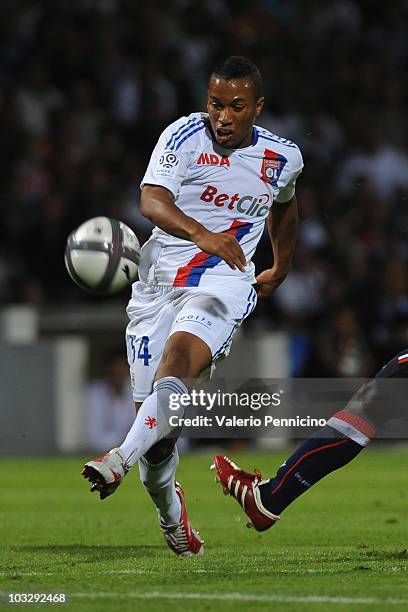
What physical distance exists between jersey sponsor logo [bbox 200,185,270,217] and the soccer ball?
0.62 metres

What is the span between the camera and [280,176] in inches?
269

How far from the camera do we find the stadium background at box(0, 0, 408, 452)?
1423 centimetres

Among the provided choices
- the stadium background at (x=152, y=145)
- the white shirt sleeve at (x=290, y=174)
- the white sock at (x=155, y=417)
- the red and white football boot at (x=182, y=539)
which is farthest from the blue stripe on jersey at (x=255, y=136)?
the stadium background at (x=152, y=145)

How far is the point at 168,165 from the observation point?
6375 mm

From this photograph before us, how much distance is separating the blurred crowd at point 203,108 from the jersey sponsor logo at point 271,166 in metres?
5.04

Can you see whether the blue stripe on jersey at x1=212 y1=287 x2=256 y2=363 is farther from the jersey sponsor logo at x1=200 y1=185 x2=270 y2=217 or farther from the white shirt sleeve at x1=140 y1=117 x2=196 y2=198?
the white shirt sleeve at x1=140 y1=117 x2=196 y2=198

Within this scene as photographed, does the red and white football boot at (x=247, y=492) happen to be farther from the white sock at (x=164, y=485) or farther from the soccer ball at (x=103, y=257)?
the soccer ball at (x=103, y=257)

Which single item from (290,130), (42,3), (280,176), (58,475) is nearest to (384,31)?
(290,130)

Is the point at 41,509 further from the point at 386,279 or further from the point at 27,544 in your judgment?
the point at 386,279

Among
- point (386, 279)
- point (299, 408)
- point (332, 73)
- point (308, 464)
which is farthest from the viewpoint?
point (332, 73)

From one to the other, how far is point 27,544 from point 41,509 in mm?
2200

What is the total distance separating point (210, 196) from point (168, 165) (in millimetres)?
340
